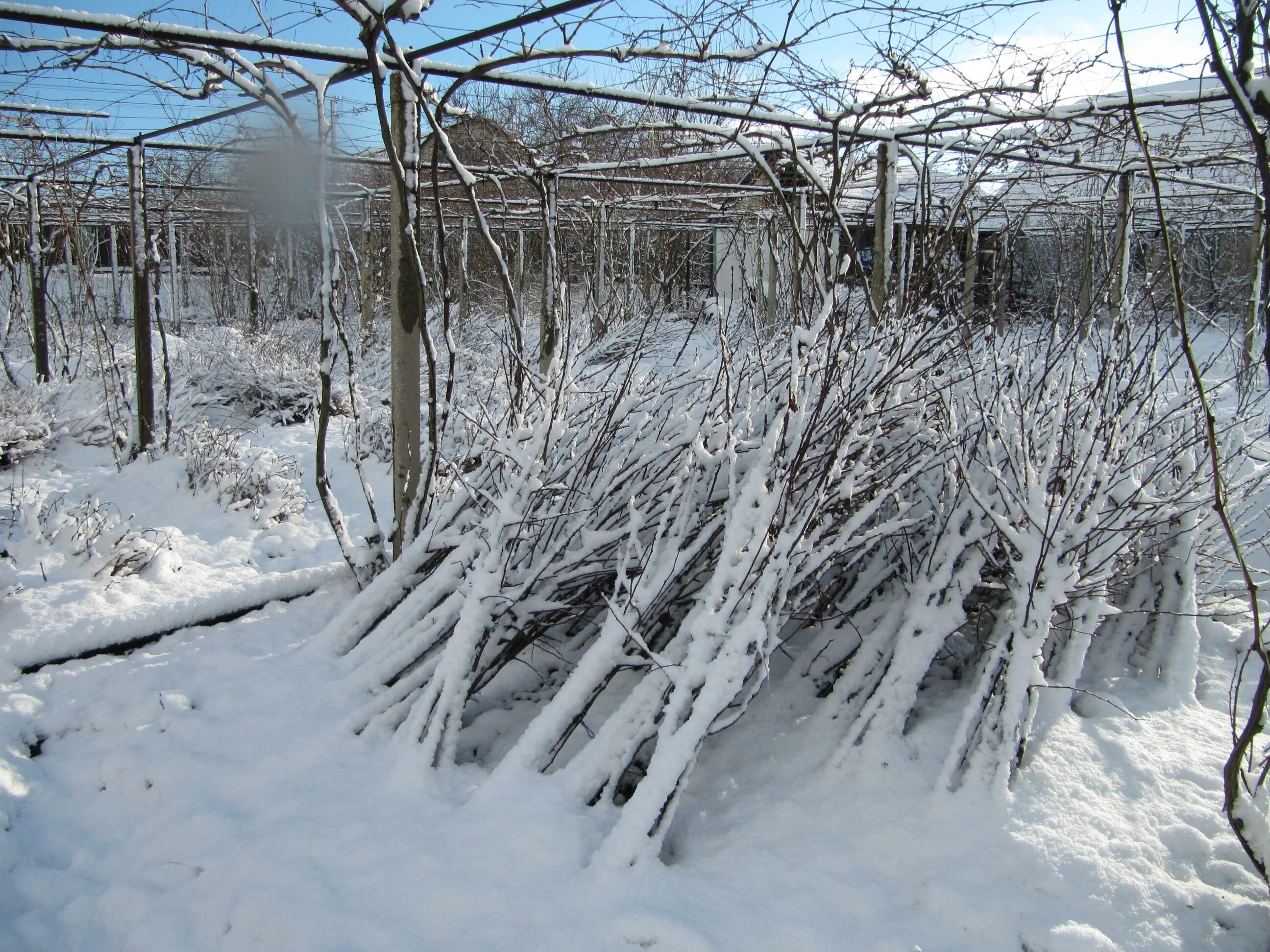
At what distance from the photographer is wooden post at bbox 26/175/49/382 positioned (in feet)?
25.6

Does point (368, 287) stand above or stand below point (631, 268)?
below

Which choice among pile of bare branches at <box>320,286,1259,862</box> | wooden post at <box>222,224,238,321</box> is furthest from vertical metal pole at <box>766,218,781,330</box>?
wooden post at <box>222,224,238,321</box>

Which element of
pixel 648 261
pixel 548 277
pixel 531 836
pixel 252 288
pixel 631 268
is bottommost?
pixel 531 836

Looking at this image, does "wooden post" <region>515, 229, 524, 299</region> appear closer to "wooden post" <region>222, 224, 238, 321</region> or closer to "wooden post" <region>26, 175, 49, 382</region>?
"wooden post" <region>26, 175, 49, 382</region>

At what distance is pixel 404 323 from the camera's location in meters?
3.37

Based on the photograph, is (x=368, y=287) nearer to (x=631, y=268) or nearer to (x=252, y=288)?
(x=252, y=288)

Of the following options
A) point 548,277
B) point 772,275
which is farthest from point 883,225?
point 548,277

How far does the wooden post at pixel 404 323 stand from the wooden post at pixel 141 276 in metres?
3.12

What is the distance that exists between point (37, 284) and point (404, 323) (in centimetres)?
715

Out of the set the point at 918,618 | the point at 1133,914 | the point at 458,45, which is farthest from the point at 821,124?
the point at 1133,914

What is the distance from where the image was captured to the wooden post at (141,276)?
5418 millimetres

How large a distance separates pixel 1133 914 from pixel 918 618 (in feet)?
3.21

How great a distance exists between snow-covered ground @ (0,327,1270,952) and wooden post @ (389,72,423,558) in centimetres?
81

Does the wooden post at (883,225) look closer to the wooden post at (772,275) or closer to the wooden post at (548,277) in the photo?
the wooden post at (772,275)
